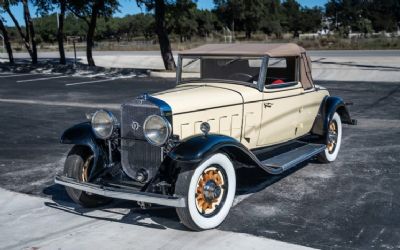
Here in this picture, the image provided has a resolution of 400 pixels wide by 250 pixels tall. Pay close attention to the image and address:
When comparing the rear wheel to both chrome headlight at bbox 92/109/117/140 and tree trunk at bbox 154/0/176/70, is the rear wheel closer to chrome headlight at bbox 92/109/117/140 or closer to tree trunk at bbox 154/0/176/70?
chrome headlight at bbox 92/109/117/140

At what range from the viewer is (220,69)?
5895mm

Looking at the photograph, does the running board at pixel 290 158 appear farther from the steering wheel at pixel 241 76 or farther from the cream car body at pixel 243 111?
the steering wheel at pixel 241 76

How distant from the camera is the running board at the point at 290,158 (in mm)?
5312

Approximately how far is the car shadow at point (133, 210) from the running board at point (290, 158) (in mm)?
198

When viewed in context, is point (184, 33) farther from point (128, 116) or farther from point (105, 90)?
point (128, 116)

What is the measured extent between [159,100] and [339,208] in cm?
212

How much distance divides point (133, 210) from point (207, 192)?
0.98m

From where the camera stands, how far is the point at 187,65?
6098 mm

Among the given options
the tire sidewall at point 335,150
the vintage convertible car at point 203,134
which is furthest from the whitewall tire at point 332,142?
the vintage convertible car at point 203,134

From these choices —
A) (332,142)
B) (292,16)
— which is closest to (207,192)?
(332,142)

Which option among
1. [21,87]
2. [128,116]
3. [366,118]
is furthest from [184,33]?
[128,116]

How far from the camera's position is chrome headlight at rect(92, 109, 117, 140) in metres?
4.99

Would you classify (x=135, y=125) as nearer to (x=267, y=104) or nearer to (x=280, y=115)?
(x=267, y=104)

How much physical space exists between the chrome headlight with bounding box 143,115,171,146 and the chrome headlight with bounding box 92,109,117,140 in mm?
572
